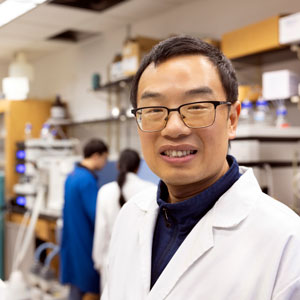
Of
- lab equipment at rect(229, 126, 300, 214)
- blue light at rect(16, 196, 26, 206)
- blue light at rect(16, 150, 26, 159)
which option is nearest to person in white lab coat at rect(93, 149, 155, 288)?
lab equipment at rect(229, 126, 300, 214)

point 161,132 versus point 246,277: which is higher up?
point 161,132

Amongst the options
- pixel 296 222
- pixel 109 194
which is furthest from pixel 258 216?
pixel 109 194

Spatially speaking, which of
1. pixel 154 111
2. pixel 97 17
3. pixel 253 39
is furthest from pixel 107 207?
pixel 97 17

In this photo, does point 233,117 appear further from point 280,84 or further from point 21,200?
point 21,200

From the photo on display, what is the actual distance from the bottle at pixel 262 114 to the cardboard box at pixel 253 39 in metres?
0.34

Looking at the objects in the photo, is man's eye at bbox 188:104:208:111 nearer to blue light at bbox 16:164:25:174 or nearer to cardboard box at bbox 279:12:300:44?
cardboard box at bbox 279:12:300:44

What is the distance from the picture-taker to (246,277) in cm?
80

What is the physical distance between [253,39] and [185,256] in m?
2.18

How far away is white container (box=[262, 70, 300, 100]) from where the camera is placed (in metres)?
2.58

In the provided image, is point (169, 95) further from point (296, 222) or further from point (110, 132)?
point (110, 132)

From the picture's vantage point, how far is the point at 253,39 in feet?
9.03

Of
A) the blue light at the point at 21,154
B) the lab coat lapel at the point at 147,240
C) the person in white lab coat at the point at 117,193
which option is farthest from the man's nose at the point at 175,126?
the blue light at the point at 21,154

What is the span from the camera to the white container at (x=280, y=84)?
2.58 m

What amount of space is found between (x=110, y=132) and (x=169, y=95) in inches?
152
